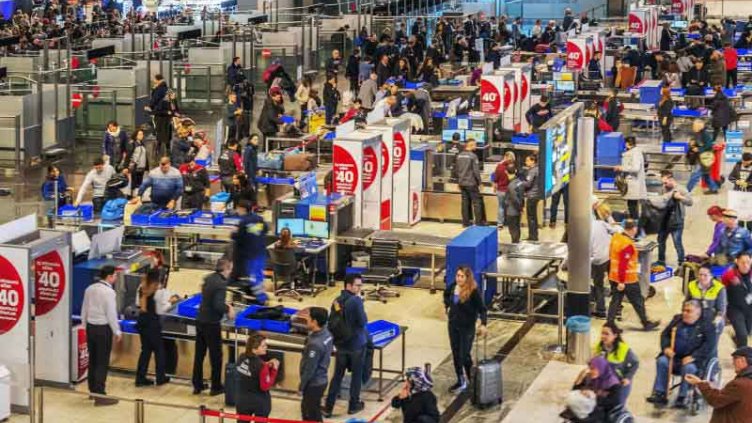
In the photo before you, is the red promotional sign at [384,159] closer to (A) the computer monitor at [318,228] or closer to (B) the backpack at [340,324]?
(A) the computer monitor at [318,228]

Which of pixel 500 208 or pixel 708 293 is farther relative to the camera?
pixel 500 208

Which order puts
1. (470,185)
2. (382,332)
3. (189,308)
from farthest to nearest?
(470,185), (189,308), (382,332)

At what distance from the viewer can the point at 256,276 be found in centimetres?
1792

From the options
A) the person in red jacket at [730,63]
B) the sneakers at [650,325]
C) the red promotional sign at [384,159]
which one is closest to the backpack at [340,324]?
the sneakers at [650,325]

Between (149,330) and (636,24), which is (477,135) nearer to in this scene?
(149,330)

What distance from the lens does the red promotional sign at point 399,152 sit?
78.6 feet

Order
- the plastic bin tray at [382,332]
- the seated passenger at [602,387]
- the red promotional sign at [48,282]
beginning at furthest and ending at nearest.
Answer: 1. the plastic bin tray at [382,332]
2. the red promotional sign at [48,282]
3. the seated passenger at [602,387]

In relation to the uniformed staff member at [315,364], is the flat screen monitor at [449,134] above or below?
above

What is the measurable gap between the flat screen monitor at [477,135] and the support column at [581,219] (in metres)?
10.3

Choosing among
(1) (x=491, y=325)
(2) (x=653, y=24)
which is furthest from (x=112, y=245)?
(2) (x=653, y=24)

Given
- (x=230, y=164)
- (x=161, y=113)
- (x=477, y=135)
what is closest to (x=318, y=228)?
(x=230, y=164)

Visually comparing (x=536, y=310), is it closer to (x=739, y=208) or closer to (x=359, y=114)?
(x=739, y=208)

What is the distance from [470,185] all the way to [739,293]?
720cm

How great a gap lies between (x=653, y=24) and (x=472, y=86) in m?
13.4
